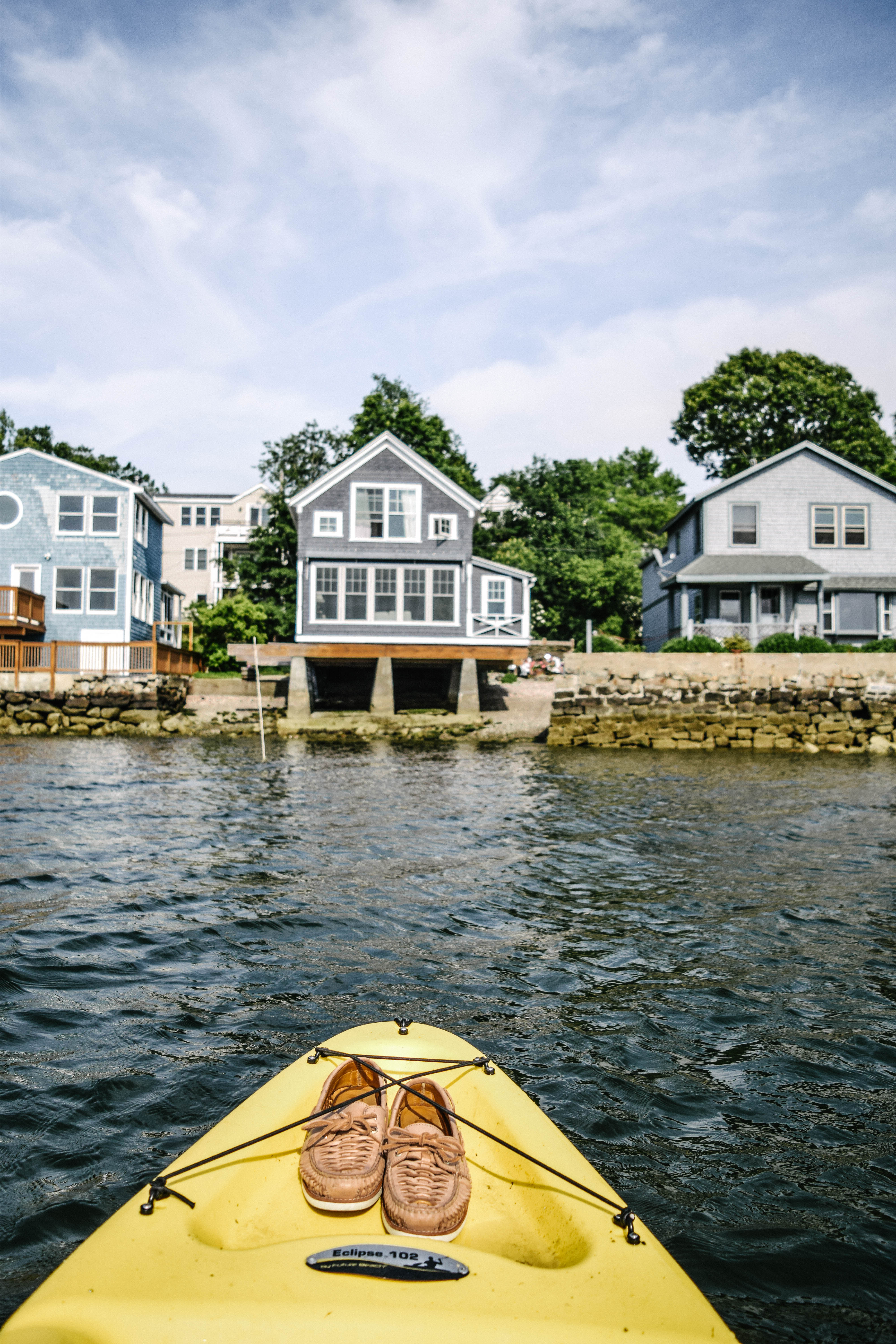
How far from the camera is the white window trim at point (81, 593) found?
3409 centimetres

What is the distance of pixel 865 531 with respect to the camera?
108 feet

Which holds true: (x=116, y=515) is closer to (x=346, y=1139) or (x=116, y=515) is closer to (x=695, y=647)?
(x=695, y=647)

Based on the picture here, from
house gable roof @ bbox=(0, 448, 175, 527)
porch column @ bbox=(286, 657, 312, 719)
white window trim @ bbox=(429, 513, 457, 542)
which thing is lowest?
porch column @ bbox=(286, 657, 312, 719)

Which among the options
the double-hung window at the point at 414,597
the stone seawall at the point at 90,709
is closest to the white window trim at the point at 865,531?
the double-hung window at the point at 414,597

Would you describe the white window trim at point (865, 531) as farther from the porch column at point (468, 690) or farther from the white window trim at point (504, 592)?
the porch column at point (468, 690)

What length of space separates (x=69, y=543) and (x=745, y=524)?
2630 centimetres

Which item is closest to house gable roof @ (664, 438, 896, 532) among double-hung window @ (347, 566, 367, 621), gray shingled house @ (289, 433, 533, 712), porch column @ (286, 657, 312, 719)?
gray shingled house @ (289, 433, 533, 712)

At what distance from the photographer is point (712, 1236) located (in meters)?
3.27

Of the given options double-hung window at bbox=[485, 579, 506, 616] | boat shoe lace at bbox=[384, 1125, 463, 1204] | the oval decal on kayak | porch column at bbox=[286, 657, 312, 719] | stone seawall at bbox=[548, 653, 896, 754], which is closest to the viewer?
the oval decal on kayak

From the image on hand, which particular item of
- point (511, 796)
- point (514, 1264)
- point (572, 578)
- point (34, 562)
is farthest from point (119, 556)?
point (514, 1264)

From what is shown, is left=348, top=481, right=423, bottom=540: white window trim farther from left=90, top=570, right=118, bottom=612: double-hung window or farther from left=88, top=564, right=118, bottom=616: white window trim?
left=90, top=570, right=118, bottom=612: double-hung window

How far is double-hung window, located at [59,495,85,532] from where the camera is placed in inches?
1351

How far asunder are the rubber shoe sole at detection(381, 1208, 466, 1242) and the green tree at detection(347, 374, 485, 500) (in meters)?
38.9

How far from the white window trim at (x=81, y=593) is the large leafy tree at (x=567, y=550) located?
19107 millimetres
